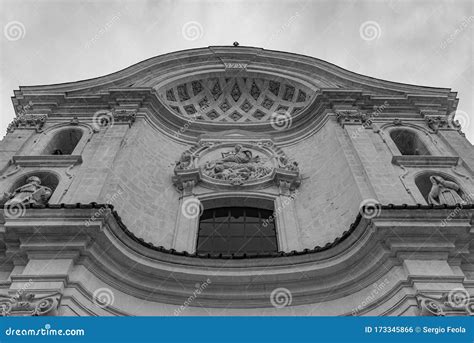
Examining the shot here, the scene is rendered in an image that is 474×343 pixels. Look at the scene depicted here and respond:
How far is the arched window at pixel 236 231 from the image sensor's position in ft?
44.0

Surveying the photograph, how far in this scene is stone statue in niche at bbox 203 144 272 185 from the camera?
15680mm

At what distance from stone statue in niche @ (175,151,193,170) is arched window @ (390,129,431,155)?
25.1 feet

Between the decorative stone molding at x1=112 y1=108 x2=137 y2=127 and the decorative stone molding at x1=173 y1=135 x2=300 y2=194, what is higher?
the decorative stone molding at x1=112 y1=108 x2=137 y2=127

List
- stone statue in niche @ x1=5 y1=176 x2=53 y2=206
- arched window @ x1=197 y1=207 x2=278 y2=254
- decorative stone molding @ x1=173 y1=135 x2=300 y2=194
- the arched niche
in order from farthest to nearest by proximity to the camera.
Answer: the arched niche < decorative stone molding @ x1=173 y1=135 x2=300 y2=194 < arched window @ x1=197 y1=207 x2=278 y2=254 < stone statue in niche @ x1=5 y1=176 x2=53 y2=206

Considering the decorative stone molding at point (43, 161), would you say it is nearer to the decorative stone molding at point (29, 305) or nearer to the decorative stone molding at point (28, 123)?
the decorative stone molding at point (28, 123)

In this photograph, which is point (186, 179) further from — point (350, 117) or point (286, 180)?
point (350, 117)

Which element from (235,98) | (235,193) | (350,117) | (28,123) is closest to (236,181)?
(235,193)

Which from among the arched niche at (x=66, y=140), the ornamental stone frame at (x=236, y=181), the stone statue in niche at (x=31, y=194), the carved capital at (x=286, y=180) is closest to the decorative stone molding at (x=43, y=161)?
the stone statue in niche at (x=31, y=194)

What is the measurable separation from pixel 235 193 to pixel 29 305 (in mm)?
7656

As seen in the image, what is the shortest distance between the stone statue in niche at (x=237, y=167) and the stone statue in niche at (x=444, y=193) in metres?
5.38

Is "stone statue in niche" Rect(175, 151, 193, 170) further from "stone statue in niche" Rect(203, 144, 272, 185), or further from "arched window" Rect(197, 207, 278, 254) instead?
"arched window" Rect(197, 207, 278, 254)

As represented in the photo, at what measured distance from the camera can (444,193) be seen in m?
12.7

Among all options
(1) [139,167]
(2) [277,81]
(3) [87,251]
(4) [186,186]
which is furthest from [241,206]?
(2) [277,81]

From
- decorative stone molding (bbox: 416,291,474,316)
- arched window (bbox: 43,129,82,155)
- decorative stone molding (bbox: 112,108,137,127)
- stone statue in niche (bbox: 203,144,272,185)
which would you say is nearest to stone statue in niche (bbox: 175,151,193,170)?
stone statue in niche (bbox: 203,144,272,185)
